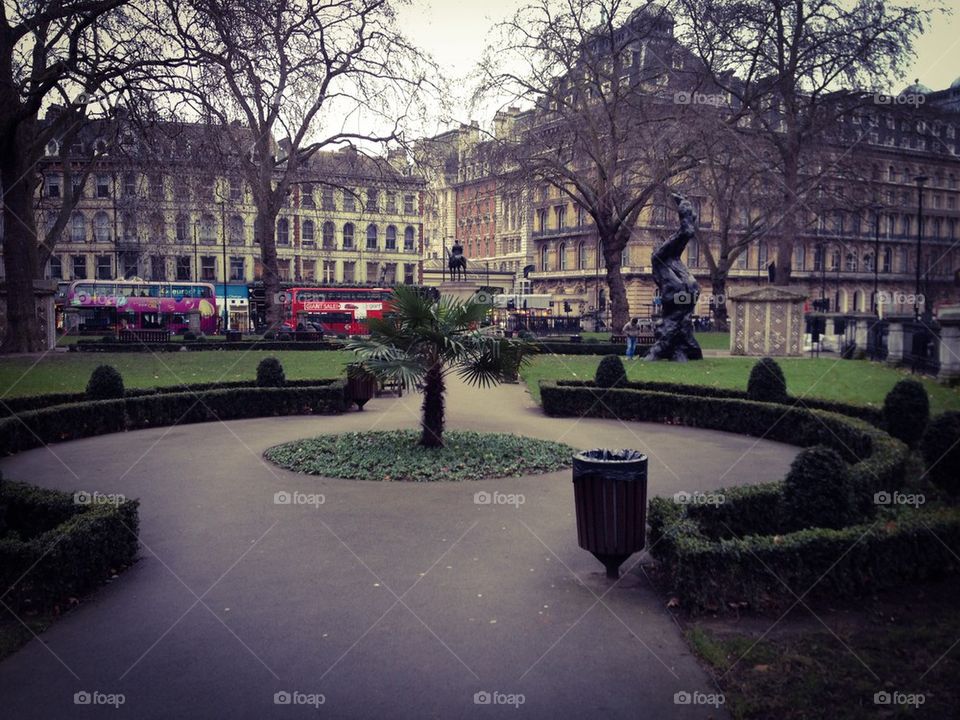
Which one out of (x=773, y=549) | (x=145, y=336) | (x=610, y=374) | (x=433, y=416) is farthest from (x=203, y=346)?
(x=773, y=549)

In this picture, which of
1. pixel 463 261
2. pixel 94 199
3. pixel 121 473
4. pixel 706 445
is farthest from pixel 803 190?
pixel 94 199

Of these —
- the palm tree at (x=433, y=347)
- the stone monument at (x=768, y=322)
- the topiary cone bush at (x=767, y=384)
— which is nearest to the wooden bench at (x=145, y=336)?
the stone monument at (x=768, y=322)

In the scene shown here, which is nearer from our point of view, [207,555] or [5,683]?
[5,683]

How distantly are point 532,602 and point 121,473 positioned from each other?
7540 millimetres

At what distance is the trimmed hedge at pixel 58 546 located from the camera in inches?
233

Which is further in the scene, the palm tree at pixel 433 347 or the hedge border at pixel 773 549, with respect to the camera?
the palm tree at pixel 433 347

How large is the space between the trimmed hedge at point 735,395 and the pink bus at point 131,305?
132 feet

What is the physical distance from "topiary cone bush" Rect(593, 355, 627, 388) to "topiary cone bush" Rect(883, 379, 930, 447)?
21.1 ft

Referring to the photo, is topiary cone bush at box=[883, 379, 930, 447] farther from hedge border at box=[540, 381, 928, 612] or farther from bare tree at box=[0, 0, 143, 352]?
bare tree at box=[0, 0, 143, 352]

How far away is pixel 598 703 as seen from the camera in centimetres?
469

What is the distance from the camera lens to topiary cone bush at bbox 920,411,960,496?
9.71m

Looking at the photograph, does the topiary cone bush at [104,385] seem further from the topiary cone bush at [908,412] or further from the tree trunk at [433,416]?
the topiary cone bush at [908,412]

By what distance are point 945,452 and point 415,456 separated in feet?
23.7

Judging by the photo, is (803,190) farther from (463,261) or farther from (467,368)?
(467,368)
